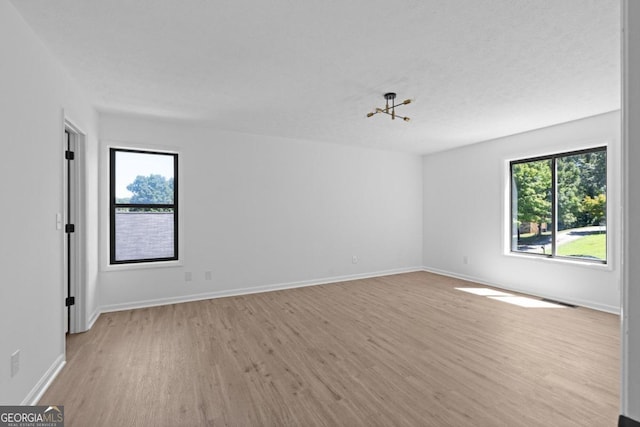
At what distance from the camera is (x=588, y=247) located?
433 cm

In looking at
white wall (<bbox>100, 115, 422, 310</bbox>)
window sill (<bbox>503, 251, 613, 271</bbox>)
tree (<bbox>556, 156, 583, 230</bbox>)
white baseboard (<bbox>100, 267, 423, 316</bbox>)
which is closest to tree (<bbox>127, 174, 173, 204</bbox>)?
white wall (<bbox>100, 115, 422, 310</bbox>)

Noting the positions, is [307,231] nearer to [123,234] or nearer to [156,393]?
[123,234]

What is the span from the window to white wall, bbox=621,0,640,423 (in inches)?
189

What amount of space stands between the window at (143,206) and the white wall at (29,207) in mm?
1536

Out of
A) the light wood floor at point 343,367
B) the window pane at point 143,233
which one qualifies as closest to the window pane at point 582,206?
the light wood floor at point 343,367

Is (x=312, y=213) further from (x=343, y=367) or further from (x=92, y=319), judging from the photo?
→ (x=92, y=319)

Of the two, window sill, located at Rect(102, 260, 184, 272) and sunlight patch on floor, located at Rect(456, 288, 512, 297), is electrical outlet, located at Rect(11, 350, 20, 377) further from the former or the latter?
sunlight patch on floor, located at Rect(456, 288, 512, 297)

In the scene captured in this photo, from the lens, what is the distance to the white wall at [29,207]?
1.87 meters

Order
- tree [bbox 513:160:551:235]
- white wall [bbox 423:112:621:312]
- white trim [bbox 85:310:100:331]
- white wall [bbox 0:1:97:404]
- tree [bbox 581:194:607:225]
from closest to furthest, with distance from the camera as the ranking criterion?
1. white wall [bbox 0:1:97:404]
2. white trim [bbox 85:310:100:331]
3. white wall [bbox 423:112:621:312]
4. tree [bbox 581:194:607:225]
5. tree [bbox 513:160:551:235]

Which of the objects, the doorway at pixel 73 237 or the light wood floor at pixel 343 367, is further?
the doorway at pixel 73 237

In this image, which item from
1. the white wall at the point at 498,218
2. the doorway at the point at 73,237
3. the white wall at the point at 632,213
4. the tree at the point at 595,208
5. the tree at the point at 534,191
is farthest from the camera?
the tree at the point at 534,191

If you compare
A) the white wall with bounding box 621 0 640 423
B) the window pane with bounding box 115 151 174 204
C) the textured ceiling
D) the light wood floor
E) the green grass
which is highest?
the textured ceiling

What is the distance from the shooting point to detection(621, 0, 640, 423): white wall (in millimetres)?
682

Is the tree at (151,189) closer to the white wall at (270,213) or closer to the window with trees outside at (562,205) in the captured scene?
the white wall at (270,213)
